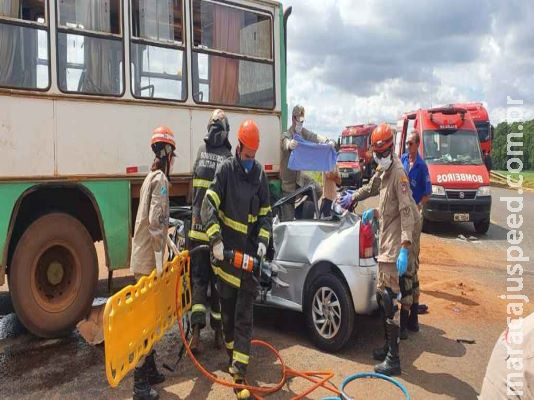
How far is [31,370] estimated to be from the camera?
4.17 metres

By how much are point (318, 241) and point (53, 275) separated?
266 cm

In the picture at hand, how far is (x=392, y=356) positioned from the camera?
414cm

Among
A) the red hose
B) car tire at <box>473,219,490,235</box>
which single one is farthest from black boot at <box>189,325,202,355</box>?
car tire at <box>473,219,490,235</box>

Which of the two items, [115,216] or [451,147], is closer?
[115,216]

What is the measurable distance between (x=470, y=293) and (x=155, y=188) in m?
4.73

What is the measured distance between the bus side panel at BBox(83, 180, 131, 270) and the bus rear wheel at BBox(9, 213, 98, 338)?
196 mm

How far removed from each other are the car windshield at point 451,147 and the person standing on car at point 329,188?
6345 mm

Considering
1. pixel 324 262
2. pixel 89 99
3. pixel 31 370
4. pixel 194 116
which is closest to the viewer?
pixel 31 370

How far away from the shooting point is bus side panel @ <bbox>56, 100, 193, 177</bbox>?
4.93 m

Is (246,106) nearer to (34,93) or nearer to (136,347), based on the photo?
(34,93)

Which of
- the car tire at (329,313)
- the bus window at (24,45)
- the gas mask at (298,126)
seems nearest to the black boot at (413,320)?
the car tire at (329,313)

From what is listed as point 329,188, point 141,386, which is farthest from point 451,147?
point 141,386

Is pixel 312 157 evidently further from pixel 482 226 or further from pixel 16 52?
pixel 482 226

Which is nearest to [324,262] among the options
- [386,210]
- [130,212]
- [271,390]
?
[386,210]
